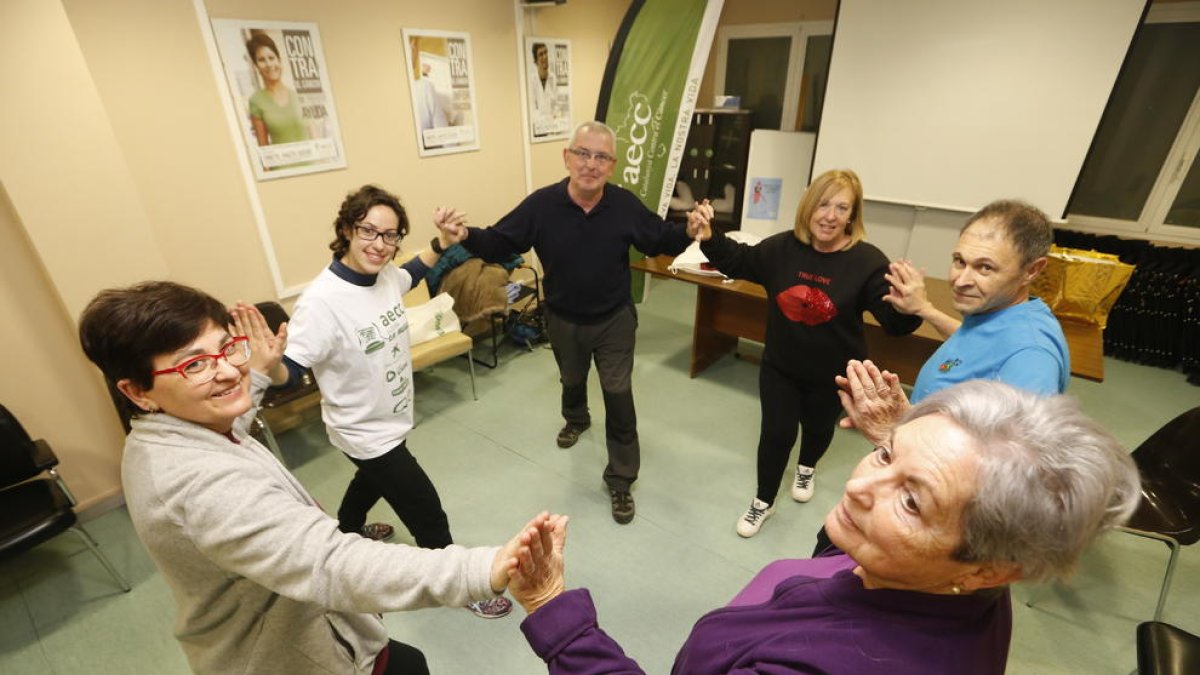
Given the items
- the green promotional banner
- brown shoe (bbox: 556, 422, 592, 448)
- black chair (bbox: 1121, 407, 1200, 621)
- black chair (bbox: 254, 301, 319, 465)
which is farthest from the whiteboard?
black chair (bbox: 254, 301, 319, 465)

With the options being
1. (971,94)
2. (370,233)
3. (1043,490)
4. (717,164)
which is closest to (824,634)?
(1043,490)

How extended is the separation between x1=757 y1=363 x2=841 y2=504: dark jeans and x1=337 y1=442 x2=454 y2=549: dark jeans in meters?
1.42

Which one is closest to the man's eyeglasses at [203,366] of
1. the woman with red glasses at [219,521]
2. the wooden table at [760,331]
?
the woman with red glasses at [219,521]

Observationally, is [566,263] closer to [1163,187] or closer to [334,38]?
[334,38]

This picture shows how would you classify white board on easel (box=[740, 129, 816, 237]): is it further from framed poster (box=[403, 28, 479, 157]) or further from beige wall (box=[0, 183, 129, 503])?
beige wall (box=[0, 183, 129, 503])

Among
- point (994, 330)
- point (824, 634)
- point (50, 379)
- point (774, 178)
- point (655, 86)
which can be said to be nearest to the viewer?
point (824, 634)

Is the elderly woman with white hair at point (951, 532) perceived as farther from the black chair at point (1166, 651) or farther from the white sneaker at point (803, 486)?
the white sneaker at point (803, 486)

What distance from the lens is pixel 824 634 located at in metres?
0.73

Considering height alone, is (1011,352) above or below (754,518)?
above

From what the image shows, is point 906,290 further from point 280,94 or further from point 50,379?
point 50,379

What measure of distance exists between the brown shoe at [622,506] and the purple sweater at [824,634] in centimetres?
171

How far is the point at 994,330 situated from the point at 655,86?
11.3 ft

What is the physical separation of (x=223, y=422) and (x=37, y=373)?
2.42 meters

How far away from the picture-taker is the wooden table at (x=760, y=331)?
2.88 metres
